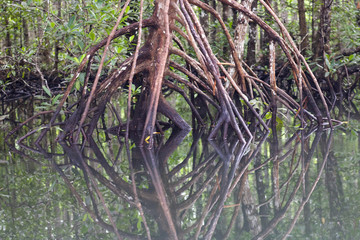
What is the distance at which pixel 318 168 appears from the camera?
365 cm

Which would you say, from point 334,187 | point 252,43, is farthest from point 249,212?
point 252,43

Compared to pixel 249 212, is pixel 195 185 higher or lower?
higher

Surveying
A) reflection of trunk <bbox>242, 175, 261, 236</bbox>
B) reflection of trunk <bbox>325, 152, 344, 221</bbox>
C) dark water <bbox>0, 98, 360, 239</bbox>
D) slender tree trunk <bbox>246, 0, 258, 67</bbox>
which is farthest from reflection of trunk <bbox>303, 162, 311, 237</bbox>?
slender tree trunk <bbox>246, 0, 258, 67</bbox>

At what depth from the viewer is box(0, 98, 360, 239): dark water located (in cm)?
234

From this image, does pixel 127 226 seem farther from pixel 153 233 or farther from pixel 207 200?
pixel 207 200

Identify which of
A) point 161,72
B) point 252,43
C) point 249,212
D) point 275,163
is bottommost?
point 249,212

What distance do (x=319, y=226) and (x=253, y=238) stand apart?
0.32m

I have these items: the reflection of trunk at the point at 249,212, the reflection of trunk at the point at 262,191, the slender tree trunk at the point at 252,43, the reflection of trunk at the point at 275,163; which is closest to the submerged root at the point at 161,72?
the reflection of trunk at the point at 275,163

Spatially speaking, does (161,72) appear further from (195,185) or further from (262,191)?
(262,191)

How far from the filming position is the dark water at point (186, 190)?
2.34m

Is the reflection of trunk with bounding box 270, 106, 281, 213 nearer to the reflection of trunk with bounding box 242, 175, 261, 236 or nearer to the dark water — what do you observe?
the dark water

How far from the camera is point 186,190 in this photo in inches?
124

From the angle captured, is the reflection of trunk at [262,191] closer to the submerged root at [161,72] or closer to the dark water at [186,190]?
the dark water at [186,190]

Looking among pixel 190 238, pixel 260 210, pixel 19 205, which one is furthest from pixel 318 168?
pixel 19 205
